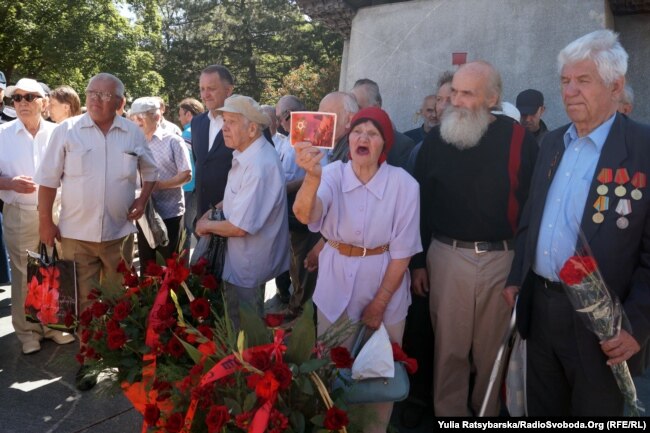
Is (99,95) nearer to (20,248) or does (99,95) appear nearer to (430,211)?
(20,248)

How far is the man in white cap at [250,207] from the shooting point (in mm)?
3318

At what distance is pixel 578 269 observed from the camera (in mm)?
2064

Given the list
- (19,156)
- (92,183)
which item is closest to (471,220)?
(92,183)

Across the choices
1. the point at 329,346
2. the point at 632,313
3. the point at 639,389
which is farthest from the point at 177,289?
the point at 639,389

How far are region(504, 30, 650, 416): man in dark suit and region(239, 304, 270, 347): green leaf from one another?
1.20 m

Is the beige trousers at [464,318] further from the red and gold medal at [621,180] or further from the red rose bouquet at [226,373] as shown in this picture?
the red rose bouquet at [226,373]

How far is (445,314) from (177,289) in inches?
59.2

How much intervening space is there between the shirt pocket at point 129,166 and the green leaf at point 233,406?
100.0 inches

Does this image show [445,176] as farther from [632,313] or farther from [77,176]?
[77,176]

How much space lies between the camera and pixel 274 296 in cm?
634

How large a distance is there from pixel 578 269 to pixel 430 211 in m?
1.27

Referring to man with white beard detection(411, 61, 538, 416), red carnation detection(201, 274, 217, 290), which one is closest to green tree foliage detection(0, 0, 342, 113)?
man with white beard detection(411, 61, 538, 416)

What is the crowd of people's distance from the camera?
2336mm

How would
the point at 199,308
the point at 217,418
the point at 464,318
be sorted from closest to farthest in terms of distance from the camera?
the point at 217,418, the point at 199,308, the point at 464,318
